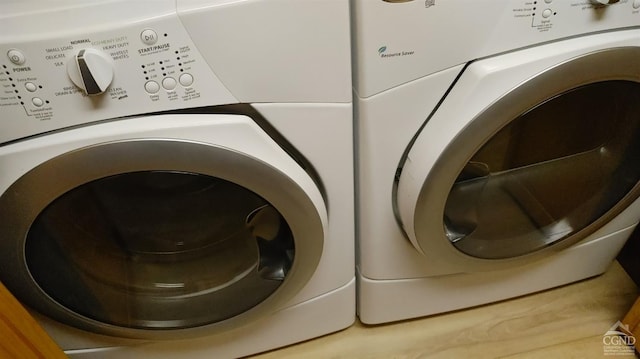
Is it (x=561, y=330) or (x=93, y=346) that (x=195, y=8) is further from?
(x=561, y=330)

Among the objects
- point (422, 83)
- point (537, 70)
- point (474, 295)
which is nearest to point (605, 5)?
point (537, 70)

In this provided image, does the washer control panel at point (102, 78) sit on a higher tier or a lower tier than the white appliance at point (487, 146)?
higher

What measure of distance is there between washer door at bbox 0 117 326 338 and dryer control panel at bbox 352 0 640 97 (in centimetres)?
16

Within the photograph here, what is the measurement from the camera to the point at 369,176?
80 cm

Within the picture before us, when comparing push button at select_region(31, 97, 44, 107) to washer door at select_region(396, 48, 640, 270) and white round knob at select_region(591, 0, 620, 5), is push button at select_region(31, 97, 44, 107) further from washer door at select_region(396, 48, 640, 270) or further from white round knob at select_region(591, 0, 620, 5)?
white round knob at select_region(591, 0, 620, 5)

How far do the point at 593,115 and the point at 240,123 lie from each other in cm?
51

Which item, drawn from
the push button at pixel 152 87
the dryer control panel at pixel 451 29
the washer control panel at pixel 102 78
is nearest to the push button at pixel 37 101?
the washer control panel at pixel 102 78

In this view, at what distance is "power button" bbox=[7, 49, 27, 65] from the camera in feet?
1.84

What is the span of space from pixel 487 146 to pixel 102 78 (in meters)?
0.50

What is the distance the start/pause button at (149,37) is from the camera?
1.88 ft

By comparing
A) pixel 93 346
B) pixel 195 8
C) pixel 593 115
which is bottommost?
pixel 93 346

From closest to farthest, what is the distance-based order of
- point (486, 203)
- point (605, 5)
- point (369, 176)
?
point (605, 5)
point (369, 176)
point (486, 203)

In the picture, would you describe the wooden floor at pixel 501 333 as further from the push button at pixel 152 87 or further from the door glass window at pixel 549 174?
the push button at pixel 152 87

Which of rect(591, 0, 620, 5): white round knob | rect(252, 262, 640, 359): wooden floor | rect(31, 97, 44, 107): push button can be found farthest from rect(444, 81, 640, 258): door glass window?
rect(31, 97, 44, 107): push button
